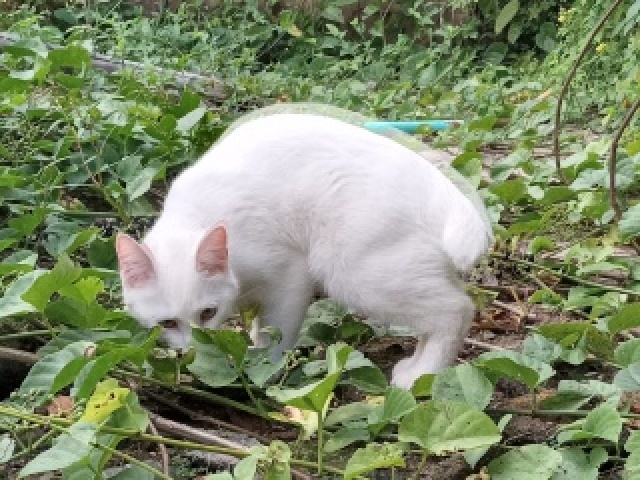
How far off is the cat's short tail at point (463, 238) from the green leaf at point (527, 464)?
0.52 m

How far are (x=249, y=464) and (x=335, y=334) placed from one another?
0.86 m

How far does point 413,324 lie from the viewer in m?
2.03

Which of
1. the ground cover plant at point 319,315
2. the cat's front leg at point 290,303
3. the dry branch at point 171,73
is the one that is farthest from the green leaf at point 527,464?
the dry branch at point 171,73

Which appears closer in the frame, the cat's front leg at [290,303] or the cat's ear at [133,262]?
the cat's ear at [133,262]

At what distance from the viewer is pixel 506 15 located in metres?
6.53

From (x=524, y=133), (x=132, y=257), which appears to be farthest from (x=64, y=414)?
(x=524, y=133)

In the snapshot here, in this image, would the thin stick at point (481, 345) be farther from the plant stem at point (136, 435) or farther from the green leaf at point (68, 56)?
the green leaf at point (68, 56)

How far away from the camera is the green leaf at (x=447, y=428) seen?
141cm

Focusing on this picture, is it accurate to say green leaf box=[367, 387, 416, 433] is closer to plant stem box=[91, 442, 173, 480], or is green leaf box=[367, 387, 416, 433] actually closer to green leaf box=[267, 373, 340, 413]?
green leaf box=[267, 373, 340, 413]

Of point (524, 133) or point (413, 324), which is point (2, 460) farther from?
point (524, 133)

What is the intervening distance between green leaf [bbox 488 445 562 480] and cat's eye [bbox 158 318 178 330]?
733 millimetres

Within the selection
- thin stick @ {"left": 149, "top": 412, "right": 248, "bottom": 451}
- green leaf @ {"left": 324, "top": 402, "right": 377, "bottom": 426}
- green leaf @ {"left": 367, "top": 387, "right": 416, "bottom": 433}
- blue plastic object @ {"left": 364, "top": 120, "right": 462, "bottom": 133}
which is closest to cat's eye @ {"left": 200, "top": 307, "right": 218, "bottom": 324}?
thin stick @ {"left": 149, "top": 412, "right": 248, "bottom": 451}

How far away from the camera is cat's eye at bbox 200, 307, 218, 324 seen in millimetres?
2039

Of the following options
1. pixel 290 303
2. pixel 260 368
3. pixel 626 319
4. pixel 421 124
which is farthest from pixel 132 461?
pixel 421 124
